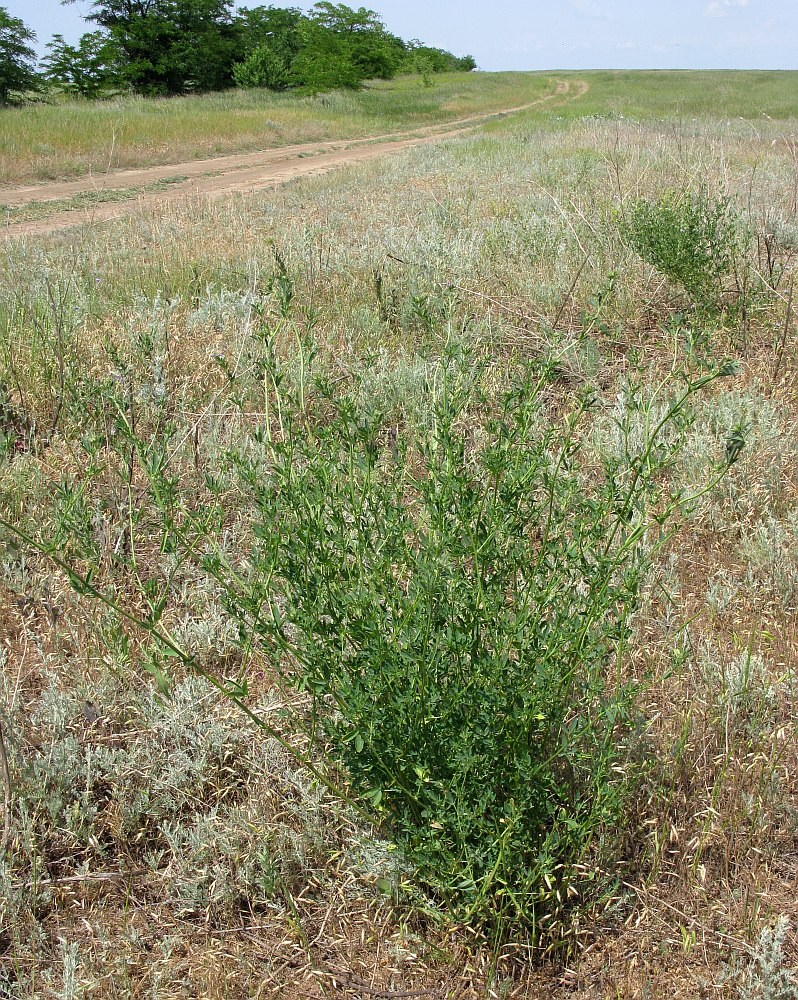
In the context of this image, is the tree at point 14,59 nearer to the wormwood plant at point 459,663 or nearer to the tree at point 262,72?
the tree at point 262,72

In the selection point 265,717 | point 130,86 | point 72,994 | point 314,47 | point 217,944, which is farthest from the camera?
point 314,47

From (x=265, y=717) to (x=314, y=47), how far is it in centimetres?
4287

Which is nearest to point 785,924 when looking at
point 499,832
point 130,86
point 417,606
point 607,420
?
point 499,832

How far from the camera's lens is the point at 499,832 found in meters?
1.83

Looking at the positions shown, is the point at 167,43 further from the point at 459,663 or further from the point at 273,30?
the point at 459,663

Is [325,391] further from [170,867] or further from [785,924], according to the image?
[785,924]

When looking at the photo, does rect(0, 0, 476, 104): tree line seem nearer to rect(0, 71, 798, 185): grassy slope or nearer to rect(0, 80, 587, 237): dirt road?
rect(0, 71, 798, 185): grassy slope

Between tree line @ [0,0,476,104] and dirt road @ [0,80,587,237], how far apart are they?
32.6 feet

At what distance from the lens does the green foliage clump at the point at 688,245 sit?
15.8 feet

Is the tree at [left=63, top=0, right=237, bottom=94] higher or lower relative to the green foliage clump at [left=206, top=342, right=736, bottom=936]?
higher

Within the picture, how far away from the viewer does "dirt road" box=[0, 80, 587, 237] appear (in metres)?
10.4

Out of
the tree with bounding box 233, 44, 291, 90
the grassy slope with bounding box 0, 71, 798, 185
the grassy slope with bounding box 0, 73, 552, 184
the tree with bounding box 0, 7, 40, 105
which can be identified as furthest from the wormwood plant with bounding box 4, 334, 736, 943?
the tree with bounding box 233, 44, 291, 90

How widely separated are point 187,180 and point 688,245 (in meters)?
12.4

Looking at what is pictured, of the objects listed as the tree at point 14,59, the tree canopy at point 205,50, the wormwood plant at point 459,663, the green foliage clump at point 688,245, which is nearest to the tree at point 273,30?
the tree canopy at point 205,50
